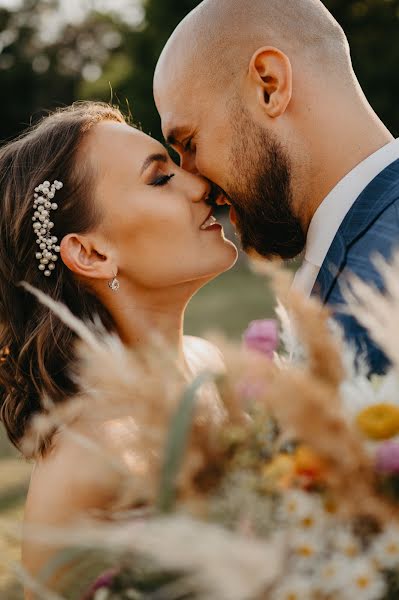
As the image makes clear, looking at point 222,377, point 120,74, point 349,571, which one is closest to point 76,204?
point 222,377

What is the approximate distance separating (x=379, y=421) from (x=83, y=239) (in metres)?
2.33

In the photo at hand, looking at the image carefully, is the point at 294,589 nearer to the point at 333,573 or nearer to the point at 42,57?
Result: the point at 333,573

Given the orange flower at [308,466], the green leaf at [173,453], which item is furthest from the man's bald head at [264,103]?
the green leaf at [173,453]

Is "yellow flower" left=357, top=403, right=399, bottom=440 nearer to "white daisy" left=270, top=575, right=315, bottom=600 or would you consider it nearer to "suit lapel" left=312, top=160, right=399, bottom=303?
"white daisy" left=270, top=575, right=315, bottom=600

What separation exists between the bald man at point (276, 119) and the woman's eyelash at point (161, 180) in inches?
10.1

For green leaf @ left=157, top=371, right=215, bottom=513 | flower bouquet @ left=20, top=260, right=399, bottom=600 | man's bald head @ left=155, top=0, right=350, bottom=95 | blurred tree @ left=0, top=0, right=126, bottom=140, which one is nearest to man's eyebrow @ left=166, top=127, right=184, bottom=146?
man's bald head @ left=155, top=0, right=350, bottom=95

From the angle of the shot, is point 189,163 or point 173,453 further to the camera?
point 189,163

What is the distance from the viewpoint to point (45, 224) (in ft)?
11.3

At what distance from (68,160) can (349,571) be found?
2610 millimetres

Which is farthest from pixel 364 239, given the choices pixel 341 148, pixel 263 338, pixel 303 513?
pixel 303 513

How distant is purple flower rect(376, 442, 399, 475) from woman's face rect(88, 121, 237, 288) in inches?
89.5

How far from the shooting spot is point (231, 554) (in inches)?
39.8

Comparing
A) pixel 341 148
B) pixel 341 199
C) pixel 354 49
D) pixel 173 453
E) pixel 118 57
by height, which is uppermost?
pixel 173 453

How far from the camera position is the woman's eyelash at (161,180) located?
3.46 metres
